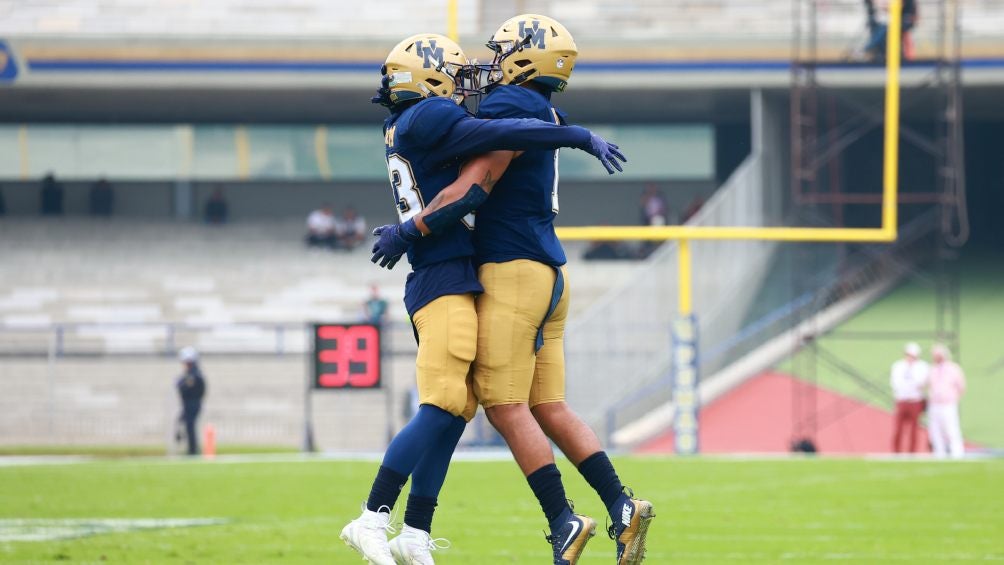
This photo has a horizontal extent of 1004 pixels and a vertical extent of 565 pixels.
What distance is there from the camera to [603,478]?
5.43 metres

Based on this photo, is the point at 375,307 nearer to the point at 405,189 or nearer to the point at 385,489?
the point at 405,189

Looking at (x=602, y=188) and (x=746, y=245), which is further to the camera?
(x=602, y=188)

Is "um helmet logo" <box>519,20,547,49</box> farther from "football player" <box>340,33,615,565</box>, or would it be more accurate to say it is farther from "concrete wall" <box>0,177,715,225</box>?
"concrete wall" <box>0,177,715,225</box>

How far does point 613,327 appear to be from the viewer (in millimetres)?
19172

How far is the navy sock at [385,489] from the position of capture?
524cm

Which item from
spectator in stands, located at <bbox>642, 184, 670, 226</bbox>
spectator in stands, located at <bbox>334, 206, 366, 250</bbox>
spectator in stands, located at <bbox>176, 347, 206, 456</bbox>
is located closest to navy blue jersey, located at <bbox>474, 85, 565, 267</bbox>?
spectator in stands, located at <bbox>176, 347, 206, 456</bbox>

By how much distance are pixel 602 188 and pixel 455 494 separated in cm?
1985

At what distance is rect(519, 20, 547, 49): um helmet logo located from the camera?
5.46m

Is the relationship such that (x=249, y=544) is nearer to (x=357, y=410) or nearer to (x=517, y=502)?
(x=517, y=502)

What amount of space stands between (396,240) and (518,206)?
1.38 feet

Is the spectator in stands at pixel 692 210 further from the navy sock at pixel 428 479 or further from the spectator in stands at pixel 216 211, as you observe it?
the navy sock at pixel 428 479

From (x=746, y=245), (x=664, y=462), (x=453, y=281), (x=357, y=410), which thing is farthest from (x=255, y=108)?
(x=453, y=281)

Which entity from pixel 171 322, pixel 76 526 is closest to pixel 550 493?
pixel 76 526

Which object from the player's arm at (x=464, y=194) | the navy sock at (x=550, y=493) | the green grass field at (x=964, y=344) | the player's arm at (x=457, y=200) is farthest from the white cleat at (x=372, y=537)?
the green grass field at (x=964, y=344)
